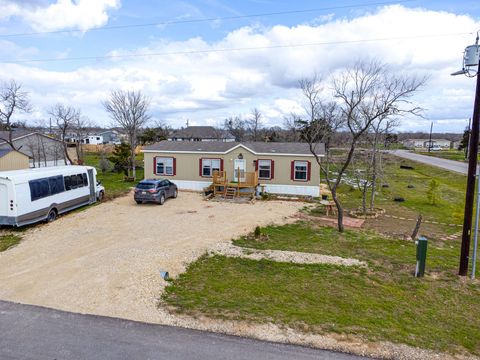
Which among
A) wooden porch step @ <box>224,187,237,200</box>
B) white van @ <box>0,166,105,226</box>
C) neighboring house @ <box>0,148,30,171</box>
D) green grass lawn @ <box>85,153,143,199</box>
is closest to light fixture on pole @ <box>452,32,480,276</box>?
wooden porch step @ <box>224,187,237,200</box>

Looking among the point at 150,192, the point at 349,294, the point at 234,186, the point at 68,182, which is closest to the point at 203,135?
the point at 234,186

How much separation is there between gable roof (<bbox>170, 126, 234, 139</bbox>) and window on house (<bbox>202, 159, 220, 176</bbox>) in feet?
133

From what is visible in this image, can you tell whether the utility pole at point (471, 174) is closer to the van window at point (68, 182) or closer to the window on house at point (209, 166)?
the window on house at point (209, 166)

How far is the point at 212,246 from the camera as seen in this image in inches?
456

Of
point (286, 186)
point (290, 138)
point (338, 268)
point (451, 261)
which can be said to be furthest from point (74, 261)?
point (290, 138)

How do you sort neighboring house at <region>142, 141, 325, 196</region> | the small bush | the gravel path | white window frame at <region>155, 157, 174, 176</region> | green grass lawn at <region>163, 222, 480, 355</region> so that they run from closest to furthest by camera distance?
green grass lawn at <region>163, 222, 480, 355</region> < the gravel path < the small bush < neighboring house at <region>142, 141, 325, 196</region> < white window frame at <region>155, 157, 174, 176</region>

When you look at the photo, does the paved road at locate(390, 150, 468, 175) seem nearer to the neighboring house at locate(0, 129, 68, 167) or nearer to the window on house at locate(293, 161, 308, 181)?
the window on house at locate(293, 161, 308, 181)

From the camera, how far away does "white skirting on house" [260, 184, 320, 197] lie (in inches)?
895

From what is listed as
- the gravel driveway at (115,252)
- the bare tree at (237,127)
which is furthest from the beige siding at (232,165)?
the bare tree at (237,127)

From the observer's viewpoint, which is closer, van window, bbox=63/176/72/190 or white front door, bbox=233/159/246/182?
van window, bbox=63/176/72/190

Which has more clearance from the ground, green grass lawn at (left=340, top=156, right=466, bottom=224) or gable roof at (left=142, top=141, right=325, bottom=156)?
gable roof at (left=142, top=141, right=325, bottom=156)

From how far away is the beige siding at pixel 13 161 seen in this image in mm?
24750

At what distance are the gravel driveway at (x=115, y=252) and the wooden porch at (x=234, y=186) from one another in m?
3.22

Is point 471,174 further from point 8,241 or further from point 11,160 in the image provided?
point 11,160
